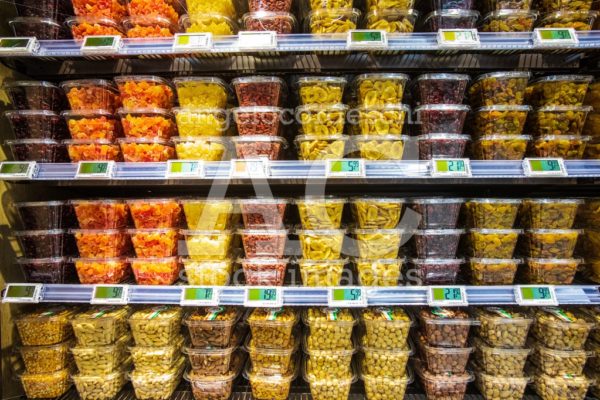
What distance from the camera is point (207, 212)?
4.30ft

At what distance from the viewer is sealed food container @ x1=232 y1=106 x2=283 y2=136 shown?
1.28 metres

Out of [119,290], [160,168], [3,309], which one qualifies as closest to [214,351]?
[119,290]

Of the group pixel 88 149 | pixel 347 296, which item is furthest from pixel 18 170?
pixel 347 296

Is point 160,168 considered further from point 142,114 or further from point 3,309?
point 3,309

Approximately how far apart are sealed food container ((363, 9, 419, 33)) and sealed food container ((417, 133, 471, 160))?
1.37 feet

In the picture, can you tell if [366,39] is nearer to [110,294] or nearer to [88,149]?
[88,149]

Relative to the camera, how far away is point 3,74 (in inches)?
53.3

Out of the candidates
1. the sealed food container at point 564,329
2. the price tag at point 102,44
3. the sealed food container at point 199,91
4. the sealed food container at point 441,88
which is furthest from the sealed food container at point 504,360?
the price tag at point 102,44

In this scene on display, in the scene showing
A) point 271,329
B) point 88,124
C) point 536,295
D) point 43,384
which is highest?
point 88,124

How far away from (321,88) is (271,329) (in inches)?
38.6

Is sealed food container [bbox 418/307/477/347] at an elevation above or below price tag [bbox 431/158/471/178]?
below

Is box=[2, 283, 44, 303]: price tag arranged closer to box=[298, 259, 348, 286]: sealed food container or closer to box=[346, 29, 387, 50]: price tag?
box=[298, 259, 348, 286]: sealed food container

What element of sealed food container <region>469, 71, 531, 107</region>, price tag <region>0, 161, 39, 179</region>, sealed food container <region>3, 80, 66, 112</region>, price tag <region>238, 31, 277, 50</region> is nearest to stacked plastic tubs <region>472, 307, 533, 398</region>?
sealed food container <region>469, 71, 531, 107</region>

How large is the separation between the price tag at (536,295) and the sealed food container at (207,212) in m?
1.13
